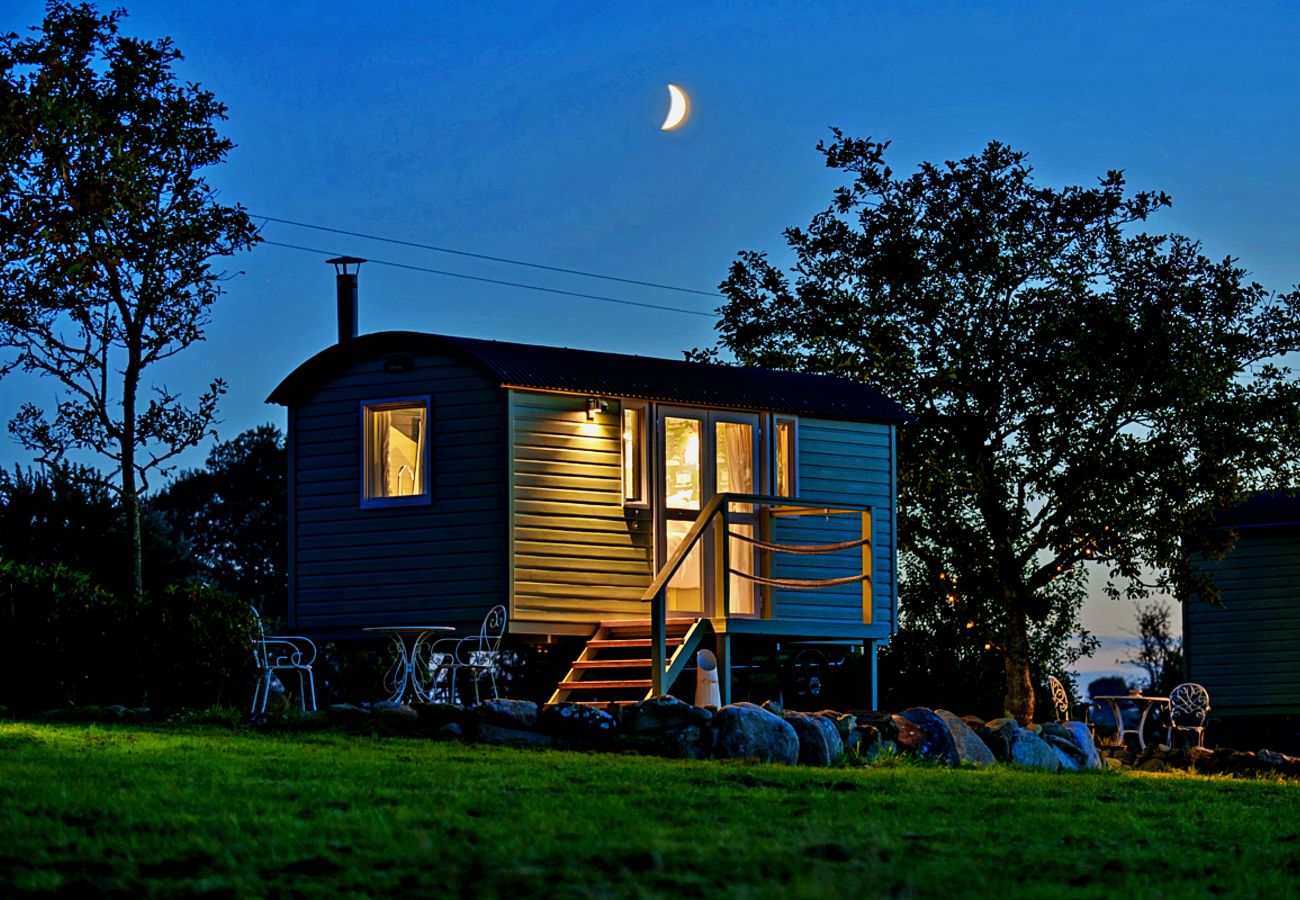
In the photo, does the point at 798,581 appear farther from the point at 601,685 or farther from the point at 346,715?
the point at 346,715

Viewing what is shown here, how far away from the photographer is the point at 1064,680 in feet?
87.5

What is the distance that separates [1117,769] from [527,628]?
18.4ft

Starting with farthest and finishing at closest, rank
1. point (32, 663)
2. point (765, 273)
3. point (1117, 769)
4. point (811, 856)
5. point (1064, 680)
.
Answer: point (1064, 680) → point (765, 273) → point (1117, 769) → point (32, 663) → point (811, 856)

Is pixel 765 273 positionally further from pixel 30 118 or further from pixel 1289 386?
pixel 30 118

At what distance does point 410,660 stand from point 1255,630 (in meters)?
14.9

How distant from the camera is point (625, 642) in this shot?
17609 millimetres

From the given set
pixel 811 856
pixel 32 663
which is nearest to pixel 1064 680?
pixel 32 663

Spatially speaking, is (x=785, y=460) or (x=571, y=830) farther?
(x=785, y=460)

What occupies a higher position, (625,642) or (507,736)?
(625,642)

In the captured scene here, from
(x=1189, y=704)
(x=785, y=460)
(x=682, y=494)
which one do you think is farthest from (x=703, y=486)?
(x=1189, y=704)

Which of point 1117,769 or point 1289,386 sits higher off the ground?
point 1289,386

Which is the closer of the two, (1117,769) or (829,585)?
(1117,769)

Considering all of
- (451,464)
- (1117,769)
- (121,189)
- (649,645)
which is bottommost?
(1117,769)

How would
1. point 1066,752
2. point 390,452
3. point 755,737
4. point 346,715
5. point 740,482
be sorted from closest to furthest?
point 755,737, point 346,715, point 1066,752, point 390,452, point 740,482
